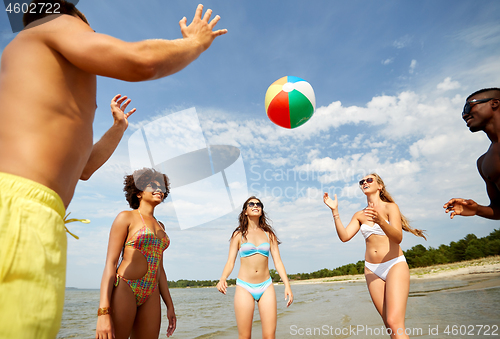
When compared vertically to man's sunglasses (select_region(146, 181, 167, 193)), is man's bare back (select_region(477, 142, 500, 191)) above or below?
below

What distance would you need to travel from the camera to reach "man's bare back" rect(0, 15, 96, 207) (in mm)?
1170

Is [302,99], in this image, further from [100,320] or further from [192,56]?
[100,320]

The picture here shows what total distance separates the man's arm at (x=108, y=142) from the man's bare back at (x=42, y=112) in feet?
2.05

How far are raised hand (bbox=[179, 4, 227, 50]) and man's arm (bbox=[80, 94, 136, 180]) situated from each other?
0.99 m

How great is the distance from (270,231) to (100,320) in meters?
3.38

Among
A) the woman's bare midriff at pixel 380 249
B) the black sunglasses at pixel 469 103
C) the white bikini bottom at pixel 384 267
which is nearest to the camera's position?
the black sunglasses at pixel 469 103

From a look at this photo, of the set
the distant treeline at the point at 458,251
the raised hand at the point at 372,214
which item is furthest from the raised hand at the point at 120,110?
the distant treeline at the point at 458,251

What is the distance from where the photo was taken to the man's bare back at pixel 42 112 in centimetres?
117

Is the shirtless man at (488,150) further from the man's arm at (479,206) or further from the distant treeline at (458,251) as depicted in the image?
the distant treeline at (458,251)

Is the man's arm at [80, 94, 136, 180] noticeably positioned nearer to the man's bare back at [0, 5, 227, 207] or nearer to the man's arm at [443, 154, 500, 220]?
the man's bare back at [0, 5, 227, 207]

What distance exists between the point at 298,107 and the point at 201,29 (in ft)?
13.8

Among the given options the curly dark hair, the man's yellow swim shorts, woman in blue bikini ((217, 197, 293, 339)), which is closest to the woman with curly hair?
the curly dark hair

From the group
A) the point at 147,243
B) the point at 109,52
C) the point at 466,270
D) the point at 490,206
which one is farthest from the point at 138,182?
the point at 466,270

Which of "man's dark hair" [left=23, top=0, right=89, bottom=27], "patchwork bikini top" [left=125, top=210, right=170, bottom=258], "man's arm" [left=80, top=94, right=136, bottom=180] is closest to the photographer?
"man's dark hair" [left=23, top=0, right=89, bottom=27]
